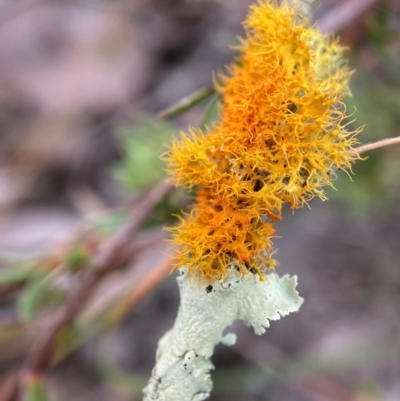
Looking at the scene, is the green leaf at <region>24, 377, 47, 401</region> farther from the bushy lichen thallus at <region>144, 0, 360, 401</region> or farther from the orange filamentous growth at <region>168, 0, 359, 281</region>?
the orange filamentous growth at <region>168, 0, 359, 281</region>

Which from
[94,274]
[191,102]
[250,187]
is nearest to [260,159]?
[250,187]

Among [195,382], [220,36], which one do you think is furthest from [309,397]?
[220,36]

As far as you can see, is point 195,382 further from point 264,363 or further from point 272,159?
point 264,363

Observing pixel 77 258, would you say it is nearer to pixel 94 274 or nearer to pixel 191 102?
pixel 94 274

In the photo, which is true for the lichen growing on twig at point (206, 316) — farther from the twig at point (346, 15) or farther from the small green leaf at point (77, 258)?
the twig at point (346, 15)

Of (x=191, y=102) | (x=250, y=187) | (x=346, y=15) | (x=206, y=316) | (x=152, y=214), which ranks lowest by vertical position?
(x=206, y=316)

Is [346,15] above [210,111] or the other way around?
above
